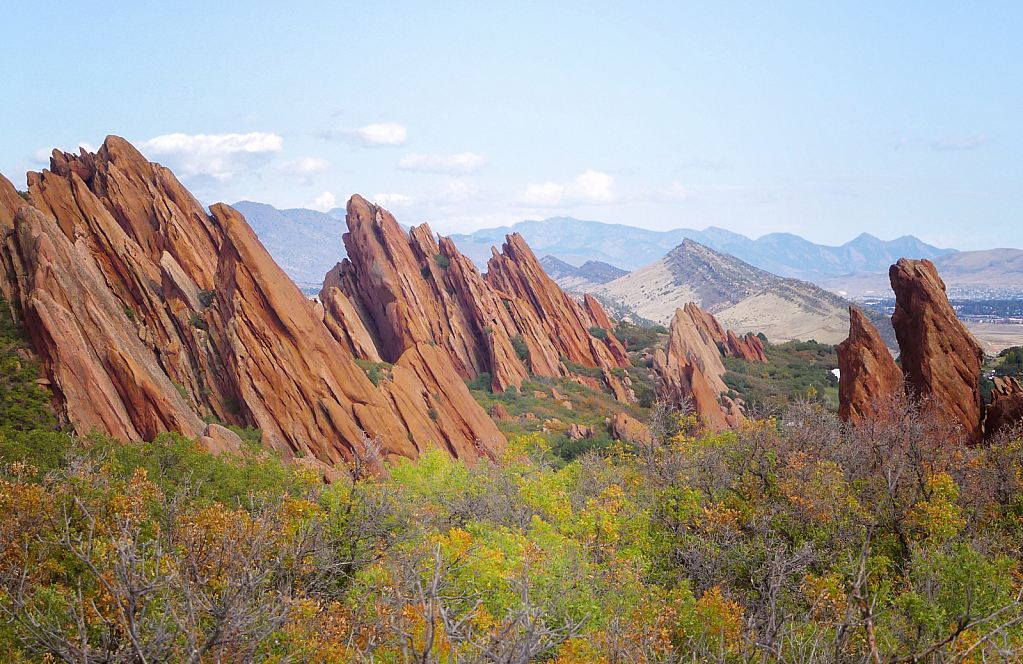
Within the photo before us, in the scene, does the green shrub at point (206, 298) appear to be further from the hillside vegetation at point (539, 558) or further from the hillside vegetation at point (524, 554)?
the hillside vegetation at point (539, 558)

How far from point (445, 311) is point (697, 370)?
3500 cm

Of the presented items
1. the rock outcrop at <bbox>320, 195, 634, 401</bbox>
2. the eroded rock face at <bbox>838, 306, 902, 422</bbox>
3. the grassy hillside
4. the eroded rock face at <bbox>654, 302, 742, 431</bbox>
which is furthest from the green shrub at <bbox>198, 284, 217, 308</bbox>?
the grassy hillside

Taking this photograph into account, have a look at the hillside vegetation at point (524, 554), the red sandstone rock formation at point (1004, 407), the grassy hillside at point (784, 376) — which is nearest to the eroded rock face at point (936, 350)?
the red sandstone rock formation at point (1004, 407)

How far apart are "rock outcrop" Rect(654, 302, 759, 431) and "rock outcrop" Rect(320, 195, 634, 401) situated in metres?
9.96

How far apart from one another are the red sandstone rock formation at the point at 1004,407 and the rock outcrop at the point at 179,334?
3123 centimetres

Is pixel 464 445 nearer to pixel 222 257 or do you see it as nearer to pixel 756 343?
pixel 222 257

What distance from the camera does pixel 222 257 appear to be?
44.5 meters

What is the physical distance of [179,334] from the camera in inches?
1654

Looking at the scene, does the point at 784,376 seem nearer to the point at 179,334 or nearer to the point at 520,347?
the point at 520,347

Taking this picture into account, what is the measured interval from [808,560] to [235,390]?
113 ft

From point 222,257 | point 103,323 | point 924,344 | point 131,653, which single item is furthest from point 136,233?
point 924,344

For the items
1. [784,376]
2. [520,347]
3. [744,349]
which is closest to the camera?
[520,347]

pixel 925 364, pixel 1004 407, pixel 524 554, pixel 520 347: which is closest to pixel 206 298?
pixel 524 554

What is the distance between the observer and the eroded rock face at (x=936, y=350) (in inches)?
1332
